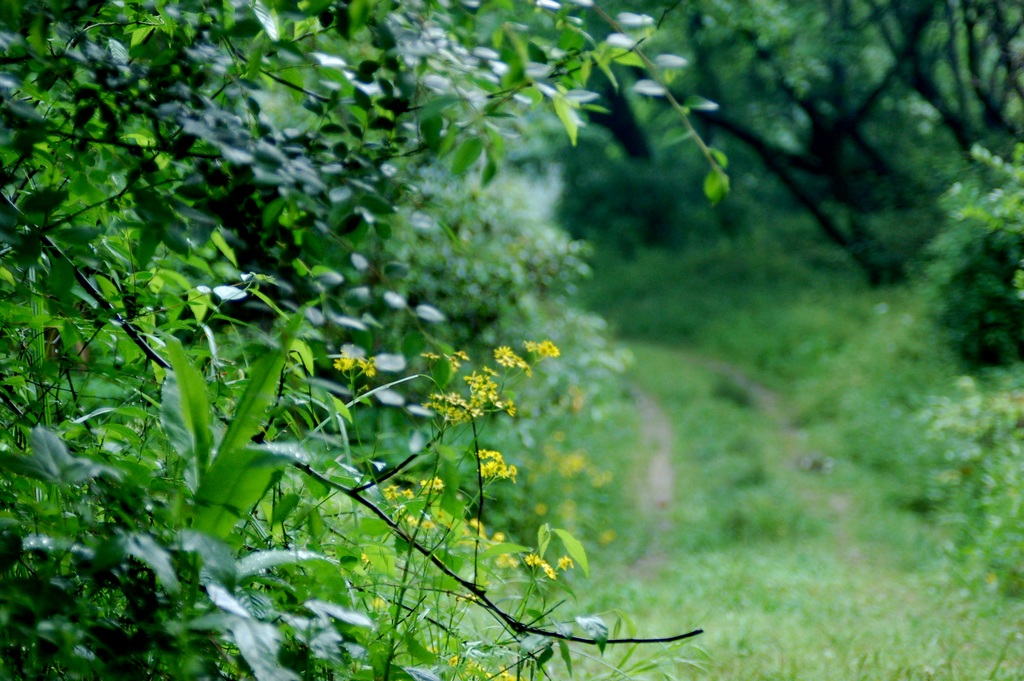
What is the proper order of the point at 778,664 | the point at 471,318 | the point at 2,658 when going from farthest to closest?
the point at 471,318, the point at 778,664, the point at 2,658

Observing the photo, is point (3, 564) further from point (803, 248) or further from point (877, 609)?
point (803, 248)

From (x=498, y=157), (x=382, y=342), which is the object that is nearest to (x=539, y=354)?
(x=498, y=157)

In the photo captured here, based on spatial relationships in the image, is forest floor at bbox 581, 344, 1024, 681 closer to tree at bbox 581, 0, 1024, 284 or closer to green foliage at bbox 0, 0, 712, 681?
green foliage at bbox 0, 0, 712, 681

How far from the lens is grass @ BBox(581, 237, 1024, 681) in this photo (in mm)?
3000

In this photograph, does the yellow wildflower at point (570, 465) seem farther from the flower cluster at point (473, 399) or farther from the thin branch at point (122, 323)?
the thin branch at point (122, 323)

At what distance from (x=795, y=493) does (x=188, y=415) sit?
6.85 metres

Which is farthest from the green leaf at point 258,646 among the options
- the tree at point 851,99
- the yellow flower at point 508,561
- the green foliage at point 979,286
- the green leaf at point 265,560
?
the tree at point 851,99

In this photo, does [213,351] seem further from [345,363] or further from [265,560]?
[265,560]

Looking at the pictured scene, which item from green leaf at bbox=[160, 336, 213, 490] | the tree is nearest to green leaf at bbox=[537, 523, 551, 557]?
green leaf at bbox=[160, 336, 213, 490]

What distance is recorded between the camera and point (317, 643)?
1203mm

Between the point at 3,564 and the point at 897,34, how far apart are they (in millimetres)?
13880

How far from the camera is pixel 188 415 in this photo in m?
1.34

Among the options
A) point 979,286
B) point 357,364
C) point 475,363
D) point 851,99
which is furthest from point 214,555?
point 851,99

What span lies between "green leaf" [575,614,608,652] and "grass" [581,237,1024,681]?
1.58ft
